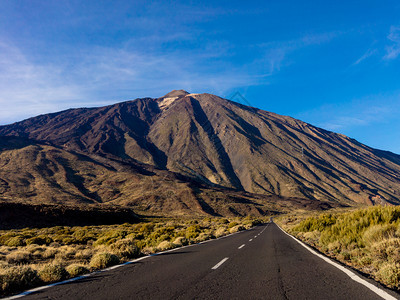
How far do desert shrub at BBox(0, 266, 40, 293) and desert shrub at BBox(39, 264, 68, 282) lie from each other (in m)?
0.23

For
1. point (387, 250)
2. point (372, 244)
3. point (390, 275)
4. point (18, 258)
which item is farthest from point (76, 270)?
point (372, 244)

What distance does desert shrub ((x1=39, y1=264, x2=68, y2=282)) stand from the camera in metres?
6.77

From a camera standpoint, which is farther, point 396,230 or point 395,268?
point 396,230

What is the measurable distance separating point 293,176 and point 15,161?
16698 cm

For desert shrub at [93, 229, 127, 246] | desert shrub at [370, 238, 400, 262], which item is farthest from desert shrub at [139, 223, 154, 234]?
desert shrub at [370, 238, 400, 262]

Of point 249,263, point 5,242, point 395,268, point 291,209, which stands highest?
point 395,268

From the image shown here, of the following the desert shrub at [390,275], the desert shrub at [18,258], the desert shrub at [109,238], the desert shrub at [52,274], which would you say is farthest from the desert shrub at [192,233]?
the desert shrub at [390,275]

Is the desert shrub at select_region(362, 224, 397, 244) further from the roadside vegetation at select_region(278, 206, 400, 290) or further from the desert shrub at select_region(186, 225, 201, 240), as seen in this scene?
the desert shrub at select_region(186, 225, 201, 240)

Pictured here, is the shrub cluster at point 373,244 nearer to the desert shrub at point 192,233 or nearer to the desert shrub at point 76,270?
the desert shrub at point 76,270

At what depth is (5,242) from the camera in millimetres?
22000

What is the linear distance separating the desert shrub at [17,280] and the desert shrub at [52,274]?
0.23 meters

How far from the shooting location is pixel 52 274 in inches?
273

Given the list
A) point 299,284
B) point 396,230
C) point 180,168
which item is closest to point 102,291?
point 299,284

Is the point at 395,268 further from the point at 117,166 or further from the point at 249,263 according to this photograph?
the point at 117,166
